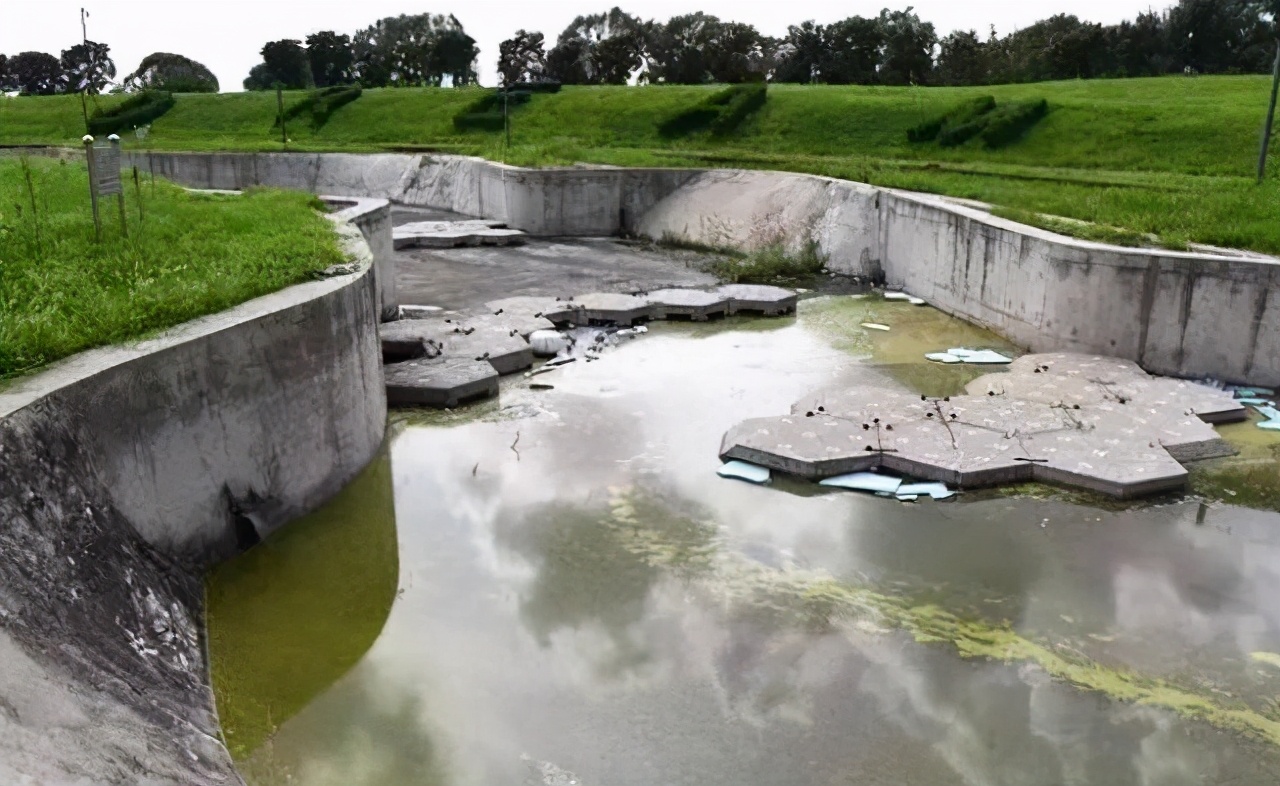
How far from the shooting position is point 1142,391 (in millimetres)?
9109

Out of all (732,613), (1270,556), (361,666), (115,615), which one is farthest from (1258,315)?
(115,615)

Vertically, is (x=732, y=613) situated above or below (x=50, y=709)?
below

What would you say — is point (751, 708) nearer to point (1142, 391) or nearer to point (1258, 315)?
point (1142, 391)

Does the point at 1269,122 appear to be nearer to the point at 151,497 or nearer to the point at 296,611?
the point at 296,611

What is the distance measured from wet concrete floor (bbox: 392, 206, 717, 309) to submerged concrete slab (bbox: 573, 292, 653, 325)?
1.45m

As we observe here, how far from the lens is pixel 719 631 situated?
5582 mm

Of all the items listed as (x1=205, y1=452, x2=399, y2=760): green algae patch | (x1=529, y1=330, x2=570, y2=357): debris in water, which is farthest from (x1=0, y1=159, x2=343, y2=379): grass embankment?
(x1=529, y1=330, x2=570, y2=357): debris in water

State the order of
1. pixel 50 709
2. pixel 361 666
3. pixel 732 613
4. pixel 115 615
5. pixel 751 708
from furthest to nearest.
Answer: pixel 732 613, pixel 361 666, pixel 751 708, pixel 115 615, pixel 50 709

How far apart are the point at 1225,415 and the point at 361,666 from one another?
288 inches

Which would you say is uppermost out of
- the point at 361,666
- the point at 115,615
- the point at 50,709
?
the point at 50,709

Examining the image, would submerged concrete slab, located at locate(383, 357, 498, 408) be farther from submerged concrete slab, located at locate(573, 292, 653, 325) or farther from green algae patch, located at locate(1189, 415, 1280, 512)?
green algae patch, located at locate(1189, 415, 1280, 512)

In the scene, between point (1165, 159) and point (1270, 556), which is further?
point (1165, 159)

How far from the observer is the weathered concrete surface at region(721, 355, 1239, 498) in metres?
7.43

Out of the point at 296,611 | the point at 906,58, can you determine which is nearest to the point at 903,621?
the point at 296,611
